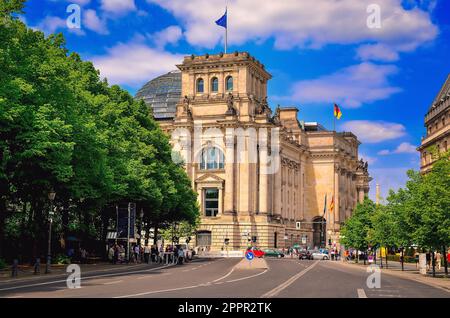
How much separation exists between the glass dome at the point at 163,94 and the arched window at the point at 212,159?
21515 millimetres

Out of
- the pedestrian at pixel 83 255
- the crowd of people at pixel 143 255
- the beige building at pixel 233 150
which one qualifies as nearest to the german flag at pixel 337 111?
the beige building at pixel 233 150

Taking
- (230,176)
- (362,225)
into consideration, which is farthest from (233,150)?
(362,225)

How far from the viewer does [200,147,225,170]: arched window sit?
119562 millimetres

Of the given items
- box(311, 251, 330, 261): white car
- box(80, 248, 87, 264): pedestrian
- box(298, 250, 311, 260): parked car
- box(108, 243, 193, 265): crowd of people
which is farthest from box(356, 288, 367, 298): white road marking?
box(311, 251, 330, 261): white car

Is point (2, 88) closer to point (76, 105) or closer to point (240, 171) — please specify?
point (76, 105)

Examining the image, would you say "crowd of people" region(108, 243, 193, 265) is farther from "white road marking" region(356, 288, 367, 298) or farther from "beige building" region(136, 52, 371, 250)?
"beige building" region(136, 52, 371, 250)

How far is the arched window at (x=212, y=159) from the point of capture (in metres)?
120

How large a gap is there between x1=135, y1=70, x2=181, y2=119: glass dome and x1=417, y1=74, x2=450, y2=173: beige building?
53913 mm

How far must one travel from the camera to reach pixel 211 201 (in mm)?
119500

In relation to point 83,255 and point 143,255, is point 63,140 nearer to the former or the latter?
point 83,255

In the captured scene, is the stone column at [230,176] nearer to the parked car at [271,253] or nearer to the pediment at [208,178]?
the pediment at [208,178]

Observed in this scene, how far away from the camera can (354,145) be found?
620 feet
